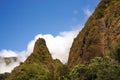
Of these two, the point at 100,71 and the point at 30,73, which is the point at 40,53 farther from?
the point at 100,71

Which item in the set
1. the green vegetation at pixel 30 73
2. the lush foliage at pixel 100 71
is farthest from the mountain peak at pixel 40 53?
the lush foliage at pixel 100 71

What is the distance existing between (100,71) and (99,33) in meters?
29.8

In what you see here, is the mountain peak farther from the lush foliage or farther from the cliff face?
the lush foliage

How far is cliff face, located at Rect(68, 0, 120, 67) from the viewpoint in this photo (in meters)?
90.0

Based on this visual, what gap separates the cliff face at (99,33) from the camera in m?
90.0

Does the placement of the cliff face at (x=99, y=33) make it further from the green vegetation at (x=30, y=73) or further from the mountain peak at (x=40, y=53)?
the mountain peak at (x=40, y=53)

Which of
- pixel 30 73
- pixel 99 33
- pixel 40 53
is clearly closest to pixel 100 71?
pixel 99 33

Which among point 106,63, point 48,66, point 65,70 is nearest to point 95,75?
point 106,63

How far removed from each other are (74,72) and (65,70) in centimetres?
1479

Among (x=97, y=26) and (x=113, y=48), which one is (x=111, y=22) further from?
(x=113, y=48)

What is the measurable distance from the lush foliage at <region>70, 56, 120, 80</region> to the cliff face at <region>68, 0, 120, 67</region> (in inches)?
490

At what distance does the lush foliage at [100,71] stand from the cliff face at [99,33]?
12.5 metres

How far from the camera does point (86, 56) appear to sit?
94312 millimetres

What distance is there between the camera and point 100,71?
65.6 metres
